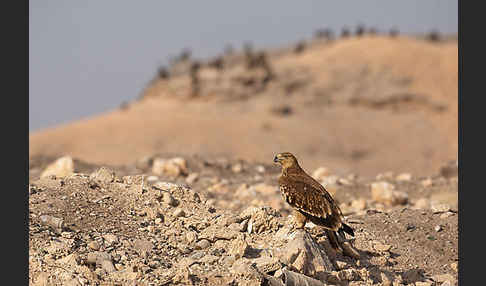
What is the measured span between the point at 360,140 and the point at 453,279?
81.9 feet

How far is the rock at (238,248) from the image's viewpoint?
5.94 metres

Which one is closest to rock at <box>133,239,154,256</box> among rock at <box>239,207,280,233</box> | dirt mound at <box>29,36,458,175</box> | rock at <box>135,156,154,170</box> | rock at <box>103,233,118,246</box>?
rock at <box>103,233,118,246</box>

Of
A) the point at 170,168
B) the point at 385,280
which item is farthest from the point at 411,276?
the point at 170,168

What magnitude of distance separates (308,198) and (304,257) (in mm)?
666

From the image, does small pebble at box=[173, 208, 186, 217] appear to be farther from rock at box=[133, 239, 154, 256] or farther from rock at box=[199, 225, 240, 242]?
rock at box=[133, 239, 154, 256]

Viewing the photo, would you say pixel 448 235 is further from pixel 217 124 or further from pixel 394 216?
pixel 217 124

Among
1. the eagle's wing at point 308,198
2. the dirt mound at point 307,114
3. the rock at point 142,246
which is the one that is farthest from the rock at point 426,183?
the dirt mound at point 307,114

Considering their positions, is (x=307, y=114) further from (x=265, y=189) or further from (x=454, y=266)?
(x=454, y=266)

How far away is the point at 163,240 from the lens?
6.37 metres

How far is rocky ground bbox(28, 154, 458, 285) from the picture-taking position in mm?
5676

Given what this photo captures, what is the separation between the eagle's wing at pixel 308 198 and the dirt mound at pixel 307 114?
62.3ft

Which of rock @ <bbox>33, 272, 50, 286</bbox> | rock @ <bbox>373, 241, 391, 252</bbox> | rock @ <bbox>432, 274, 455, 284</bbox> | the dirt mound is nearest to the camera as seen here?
rock @ <bbox>33, 272, 50, 286</bbox>

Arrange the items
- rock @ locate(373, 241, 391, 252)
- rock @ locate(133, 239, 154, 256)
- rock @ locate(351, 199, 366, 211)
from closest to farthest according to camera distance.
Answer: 1. rock @ locate(133, 239, 154, 256)
2. rock @ locate(373, 241, 391, 252)
3. rock @ locate(351, 199, 366, 211)

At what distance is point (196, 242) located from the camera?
20.7ft
